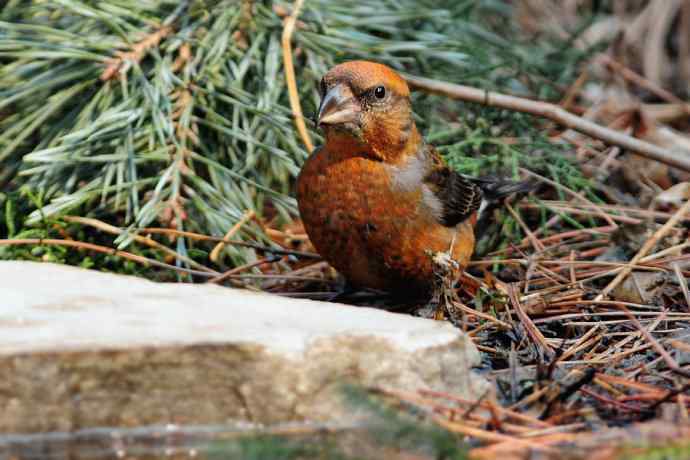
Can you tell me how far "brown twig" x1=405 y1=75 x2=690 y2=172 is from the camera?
4398mm

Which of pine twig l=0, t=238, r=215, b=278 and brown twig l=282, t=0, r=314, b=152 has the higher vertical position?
brown twig l=282, t=0, r=314, b=152

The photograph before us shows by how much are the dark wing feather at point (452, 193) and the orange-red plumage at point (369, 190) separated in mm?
59

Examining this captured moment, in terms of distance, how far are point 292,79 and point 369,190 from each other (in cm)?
108

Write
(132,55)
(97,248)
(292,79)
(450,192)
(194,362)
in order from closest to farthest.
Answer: (194,362)
(97,248)
(450,192)
(132,55)
(292,79)

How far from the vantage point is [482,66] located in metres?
5.33

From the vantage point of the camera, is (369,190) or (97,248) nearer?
(369,190)

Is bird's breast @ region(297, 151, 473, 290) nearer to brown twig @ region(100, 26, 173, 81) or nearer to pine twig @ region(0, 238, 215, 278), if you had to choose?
pine twig @ region(0, 238, 215, 278)

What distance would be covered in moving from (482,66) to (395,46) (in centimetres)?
67

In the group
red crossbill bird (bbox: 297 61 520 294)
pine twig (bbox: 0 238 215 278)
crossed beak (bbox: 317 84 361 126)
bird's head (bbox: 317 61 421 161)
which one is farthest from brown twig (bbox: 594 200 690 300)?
pine twig (bbox: 0 238 215 278)

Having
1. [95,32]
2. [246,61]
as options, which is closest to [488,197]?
[246,61]

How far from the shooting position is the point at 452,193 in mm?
4121

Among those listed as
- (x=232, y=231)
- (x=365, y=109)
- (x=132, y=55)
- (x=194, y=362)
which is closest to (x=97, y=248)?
(x=232, y=231)

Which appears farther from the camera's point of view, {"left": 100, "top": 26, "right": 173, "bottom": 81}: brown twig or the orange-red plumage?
{"left": 100, "top": 26, "right": 173, "bottom": 81}: brown twig

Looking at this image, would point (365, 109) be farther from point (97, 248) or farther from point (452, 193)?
point (97, 248)
